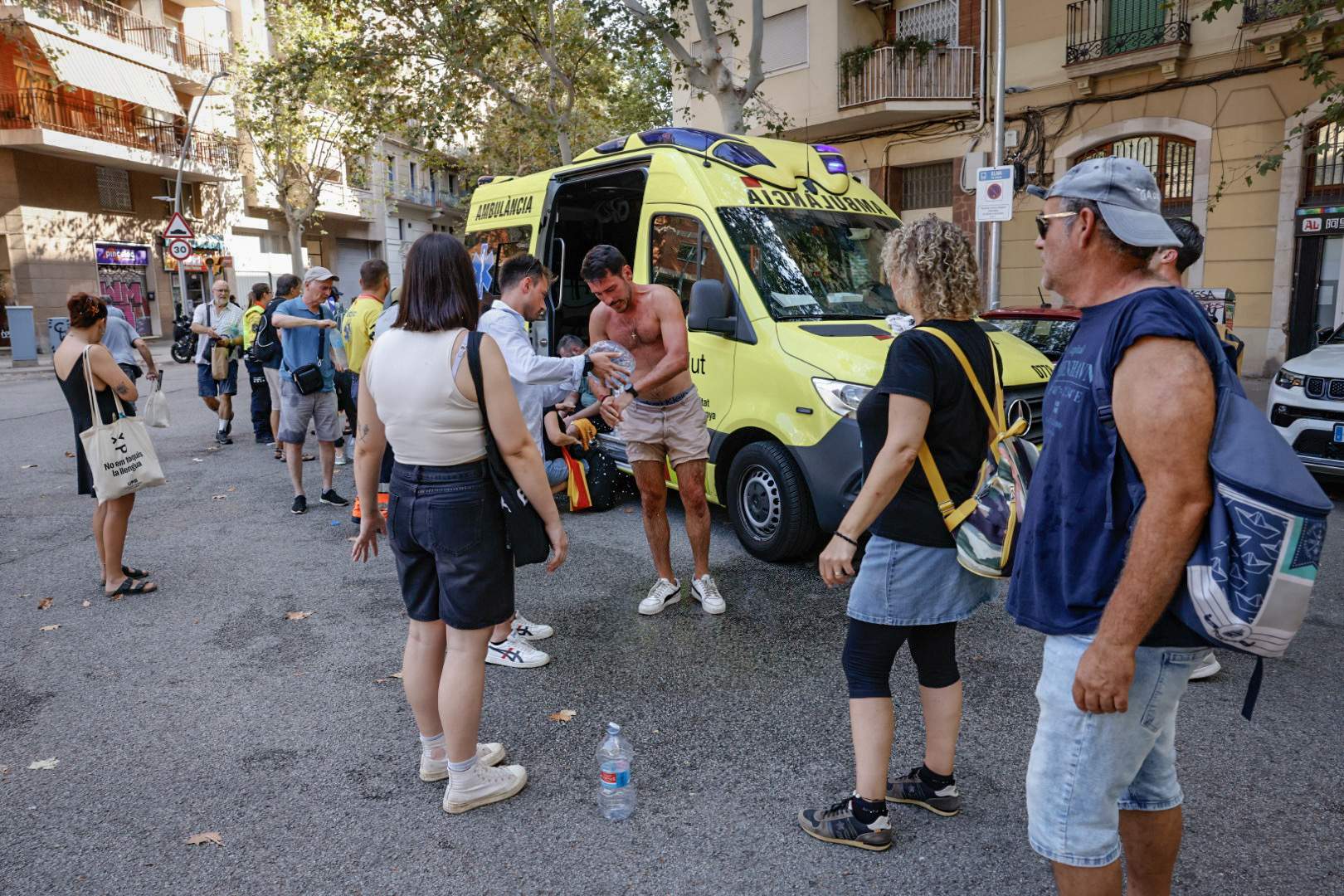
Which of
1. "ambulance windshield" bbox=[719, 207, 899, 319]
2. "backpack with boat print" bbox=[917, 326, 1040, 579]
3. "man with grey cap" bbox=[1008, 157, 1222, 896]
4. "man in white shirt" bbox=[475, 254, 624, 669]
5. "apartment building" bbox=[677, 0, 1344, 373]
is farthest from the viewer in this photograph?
"apartment building" bbox=[677, 0, 1344, 373]

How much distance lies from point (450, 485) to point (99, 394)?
3.35 metres

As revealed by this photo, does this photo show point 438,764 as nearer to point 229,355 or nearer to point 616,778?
point 616,778

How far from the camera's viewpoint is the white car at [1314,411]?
679cm

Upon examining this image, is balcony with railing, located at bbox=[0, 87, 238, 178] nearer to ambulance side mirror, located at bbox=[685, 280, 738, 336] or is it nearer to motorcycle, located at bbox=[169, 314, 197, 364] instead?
motorcycle, located at bbox=[169, 314, 197, 364]

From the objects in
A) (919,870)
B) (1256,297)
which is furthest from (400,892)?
(1256,297)

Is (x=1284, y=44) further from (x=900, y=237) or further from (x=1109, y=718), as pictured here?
(x=1109, y=718)

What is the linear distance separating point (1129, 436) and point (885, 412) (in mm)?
987

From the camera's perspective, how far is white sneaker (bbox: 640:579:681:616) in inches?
189

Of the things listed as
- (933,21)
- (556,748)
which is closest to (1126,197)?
(556,748)

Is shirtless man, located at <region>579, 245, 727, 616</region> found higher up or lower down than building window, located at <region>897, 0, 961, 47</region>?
lower down

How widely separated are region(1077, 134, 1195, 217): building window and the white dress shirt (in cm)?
1417

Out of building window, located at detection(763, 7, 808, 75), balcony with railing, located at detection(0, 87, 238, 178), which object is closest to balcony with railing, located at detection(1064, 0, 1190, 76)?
building window, located at detection(763, 7, 808, 75)

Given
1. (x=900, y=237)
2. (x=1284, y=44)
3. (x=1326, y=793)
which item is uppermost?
(x=1284, y=44)

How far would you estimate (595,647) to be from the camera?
4.41 m
